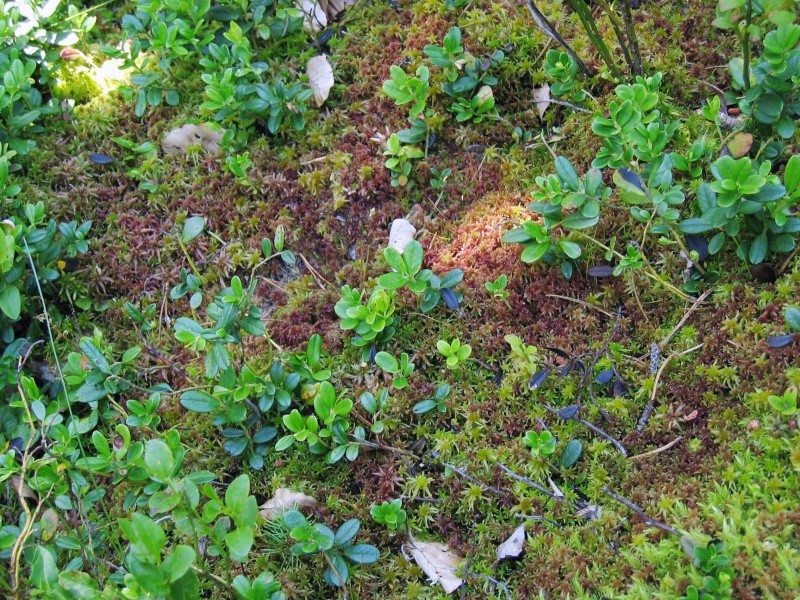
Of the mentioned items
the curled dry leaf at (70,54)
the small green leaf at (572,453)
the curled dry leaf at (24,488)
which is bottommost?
the small green leaf at (572,453)

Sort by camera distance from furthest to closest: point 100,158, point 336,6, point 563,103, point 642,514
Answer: point 336,6 → point 100,158 → point 563,103 → point 642,514

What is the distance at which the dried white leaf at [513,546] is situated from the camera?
2459mm

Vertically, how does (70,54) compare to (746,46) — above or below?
above

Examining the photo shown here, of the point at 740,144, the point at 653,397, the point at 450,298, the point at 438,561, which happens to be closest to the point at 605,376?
the point at 653,397

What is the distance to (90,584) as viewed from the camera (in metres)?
2.26

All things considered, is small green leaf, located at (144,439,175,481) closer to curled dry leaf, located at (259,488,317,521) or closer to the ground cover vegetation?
the ground cover vegetation

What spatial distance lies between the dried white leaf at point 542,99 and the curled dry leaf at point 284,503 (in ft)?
6.93

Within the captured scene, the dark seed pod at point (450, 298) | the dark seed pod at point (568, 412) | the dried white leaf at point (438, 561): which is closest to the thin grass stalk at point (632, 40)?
the dark seed pod at point (450, 298)

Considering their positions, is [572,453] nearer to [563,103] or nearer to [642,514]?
[642,514]

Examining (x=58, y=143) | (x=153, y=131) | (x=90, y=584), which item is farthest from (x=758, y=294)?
(x=58, y=143)

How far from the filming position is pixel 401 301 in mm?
3055

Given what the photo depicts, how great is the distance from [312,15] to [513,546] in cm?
294

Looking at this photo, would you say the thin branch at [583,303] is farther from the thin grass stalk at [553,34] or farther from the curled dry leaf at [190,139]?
the curled dry leaf at [190,139]

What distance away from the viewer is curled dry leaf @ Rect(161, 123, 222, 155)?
364 cm
